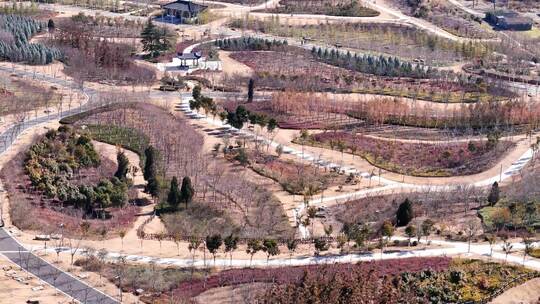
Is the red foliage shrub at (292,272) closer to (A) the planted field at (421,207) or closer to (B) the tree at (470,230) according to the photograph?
(B) the tree at (470,230)

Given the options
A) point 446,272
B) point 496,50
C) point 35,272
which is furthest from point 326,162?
point 496,50

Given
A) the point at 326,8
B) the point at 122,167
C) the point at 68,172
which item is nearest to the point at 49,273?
the point at 68,172

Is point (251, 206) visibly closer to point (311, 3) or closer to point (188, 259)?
point (188, 259)

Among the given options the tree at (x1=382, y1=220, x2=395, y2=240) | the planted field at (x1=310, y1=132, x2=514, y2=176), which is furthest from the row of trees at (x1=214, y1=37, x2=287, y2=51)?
the tree at (x1=382, y1=220, x2=395, y2=240)

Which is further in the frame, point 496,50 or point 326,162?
point 496,50

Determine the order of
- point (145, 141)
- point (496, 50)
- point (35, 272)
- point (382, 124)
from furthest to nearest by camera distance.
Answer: point (496, 50)
point (382, 124)
point (145, 141)
point (35, 272)

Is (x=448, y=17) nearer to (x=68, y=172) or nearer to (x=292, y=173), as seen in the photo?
(x=292, y=173)

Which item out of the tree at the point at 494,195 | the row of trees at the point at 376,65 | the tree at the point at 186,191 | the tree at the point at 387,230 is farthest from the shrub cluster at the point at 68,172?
the row of trees at the point at 376,65

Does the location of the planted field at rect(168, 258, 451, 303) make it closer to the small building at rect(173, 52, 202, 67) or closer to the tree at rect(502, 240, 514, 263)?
the tree at rect(502, 240, 514, 263)
